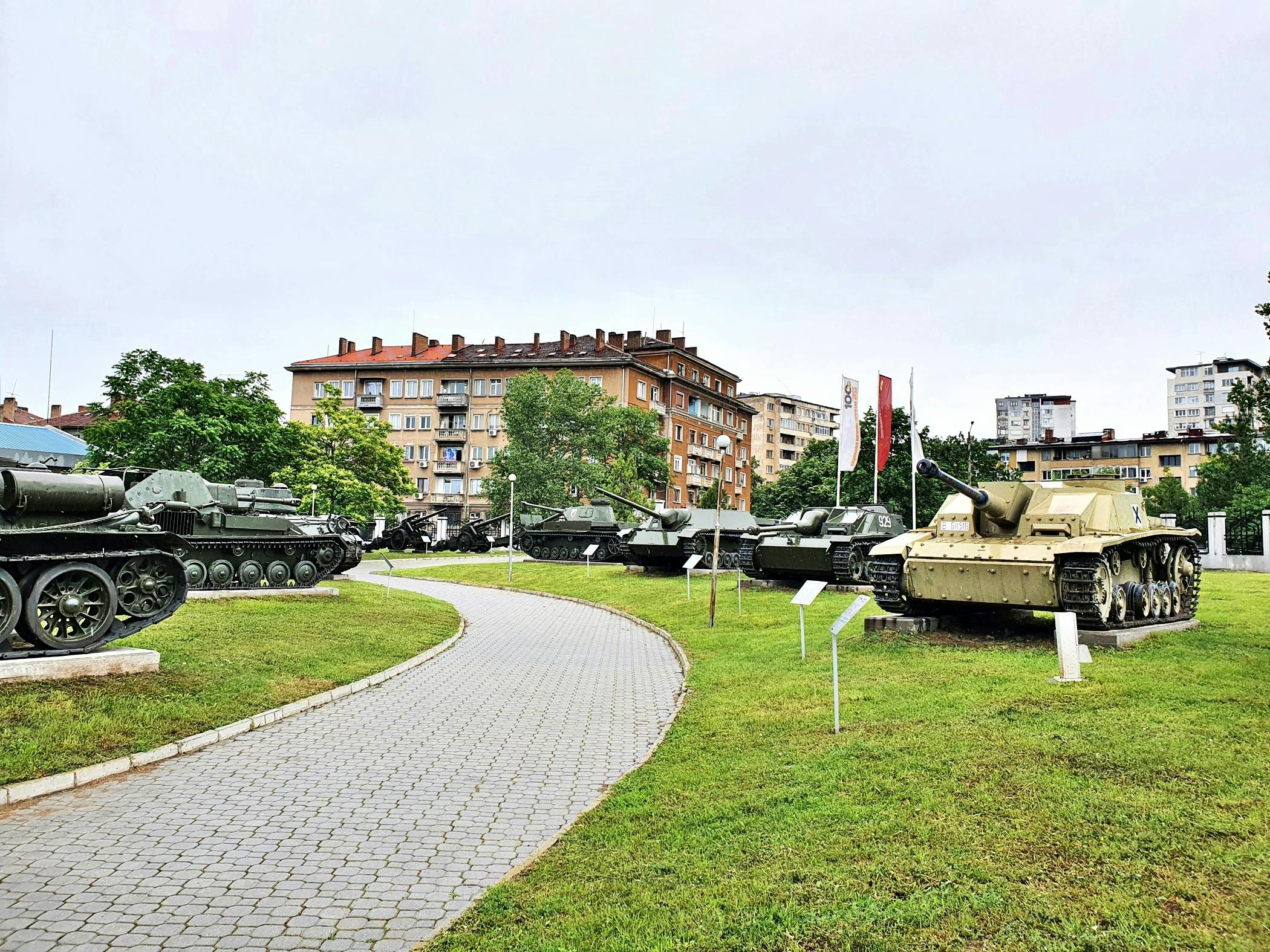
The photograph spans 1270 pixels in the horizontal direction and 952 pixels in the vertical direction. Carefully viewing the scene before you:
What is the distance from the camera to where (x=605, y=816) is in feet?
19.6

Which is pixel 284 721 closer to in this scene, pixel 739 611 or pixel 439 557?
pixel 739 611

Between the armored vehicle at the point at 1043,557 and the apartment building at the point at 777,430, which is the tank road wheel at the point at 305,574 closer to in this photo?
the armored vehicle at the point at 1043,557

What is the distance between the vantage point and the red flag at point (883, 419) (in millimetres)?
25625

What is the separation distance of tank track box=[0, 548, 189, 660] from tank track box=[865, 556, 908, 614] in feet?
29.7

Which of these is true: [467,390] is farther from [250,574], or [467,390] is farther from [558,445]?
[250,574]

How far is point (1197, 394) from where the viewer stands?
108000mm

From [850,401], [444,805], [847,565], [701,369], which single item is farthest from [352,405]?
[444,805]

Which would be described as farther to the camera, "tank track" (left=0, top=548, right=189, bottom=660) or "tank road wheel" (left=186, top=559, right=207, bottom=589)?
"tank road wheel" (left=186, top=559, right=207, bottom=589)

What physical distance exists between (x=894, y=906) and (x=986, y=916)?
0.37 m

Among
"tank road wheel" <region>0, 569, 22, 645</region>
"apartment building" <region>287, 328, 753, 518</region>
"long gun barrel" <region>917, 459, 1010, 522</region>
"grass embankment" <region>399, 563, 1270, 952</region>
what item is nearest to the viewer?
"grass embankment" <region>399, 563, 1270, 952</region>

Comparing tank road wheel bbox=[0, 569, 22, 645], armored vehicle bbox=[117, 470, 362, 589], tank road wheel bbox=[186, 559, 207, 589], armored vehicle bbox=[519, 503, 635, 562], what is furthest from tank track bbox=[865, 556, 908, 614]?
armored vehicle bbox=[519, 503, 635, 562]

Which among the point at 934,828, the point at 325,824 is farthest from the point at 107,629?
the point at 934,828

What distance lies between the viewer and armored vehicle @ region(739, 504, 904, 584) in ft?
68.7

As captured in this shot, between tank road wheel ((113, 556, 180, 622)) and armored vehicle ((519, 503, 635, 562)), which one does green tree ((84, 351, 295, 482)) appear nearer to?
armored vehicle ((519, 503, 635, 562))
